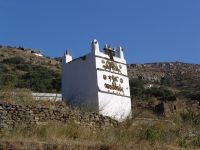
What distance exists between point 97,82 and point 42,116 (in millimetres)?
4905

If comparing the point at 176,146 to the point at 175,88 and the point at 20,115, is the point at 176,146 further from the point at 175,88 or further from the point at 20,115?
the point at 175,88

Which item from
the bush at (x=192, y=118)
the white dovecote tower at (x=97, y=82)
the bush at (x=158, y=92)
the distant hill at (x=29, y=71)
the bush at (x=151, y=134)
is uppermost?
the distant hill at (x=29, y=71)

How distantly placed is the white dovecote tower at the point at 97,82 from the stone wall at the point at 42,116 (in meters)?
2.36

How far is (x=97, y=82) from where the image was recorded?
17.6 m

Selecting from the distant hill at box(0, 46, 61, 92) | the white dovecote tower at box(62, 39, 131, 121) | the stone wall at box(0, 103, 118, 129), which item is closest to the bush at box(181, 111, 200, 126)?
the stone wall at box(0, 103, 118, 129)

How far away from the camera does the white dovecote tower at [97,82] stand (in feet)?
57.3

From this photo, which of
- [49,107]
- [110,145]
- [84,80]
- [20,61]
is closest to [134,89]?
[20,61]

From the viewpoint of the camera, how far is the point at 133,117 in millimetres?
12008

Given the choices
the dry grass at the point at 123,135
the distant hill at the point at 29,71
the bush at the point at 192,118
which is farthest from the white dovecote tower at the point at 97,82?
the distant hill at the point at 29,71

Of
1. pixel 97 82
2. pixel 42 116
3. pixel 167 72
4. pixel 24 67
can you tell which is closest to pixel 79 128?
pixel 42 116

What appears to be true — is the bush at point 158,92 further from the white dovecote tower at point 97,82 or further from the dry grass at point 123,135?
the dry grass at point 123,135

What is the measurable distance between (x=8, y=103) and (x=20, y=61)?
40851mm

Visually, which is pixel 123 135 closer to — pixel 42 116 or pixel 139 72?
pixel 42 116

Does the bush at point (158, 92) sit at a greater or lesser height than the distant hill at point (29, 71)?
lesser
